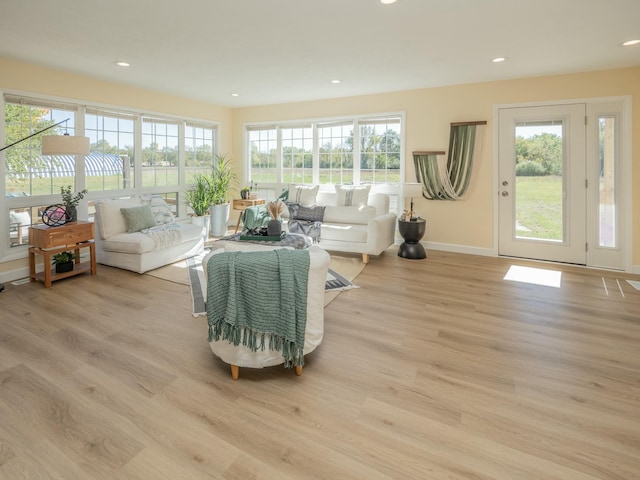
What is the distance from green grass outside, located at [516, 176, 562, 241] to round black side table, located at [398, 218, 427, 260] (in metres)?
1.42

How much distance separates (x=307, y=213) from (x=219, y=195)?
217cm

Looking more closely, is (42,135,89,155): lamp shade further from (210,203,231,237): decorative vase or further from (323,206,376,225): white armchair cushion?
(323,206,376,225): white armchair cushion

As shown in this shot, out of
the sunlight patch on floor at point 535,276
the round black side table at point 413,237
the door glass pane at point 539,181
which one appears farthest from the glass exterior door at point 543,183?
the round black side table at point 413,237

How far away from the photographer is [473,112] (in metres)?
5.36

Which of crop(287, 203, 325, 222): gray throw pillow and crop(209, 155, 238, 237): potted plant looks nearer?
crop(287, 203, 325, 222): gray throw pillow

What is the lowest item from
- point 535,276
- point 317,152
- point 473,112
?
point 535,276

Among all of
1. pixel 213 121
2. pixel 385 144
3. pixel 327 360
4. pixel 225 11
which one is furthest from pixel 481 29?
pixel 213 121

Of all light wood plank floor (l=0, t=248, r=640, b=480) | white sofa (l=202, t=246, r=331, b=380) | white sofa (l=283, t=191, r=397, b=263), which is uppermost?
white sofa (l=283, t=191, r=397, b=263)

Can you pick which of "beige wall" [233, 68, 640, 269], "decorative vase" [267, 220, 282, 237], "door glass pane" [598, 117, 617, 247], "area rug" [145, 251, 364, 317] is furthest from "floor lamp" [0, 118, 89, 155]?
"door glass pane" [598, 117, 617, 247]

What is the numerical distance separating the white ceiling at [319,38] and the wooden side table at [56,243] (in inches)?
76.4

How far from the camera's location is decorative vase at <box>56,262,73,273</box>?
14.3ft

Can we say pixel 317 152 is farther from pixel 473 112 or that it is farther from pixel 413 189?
pixel 473 112

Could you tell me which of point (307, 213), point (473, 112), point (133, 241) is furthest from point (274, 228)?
point (473, 112)

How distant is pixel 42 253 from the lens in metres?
4.09
